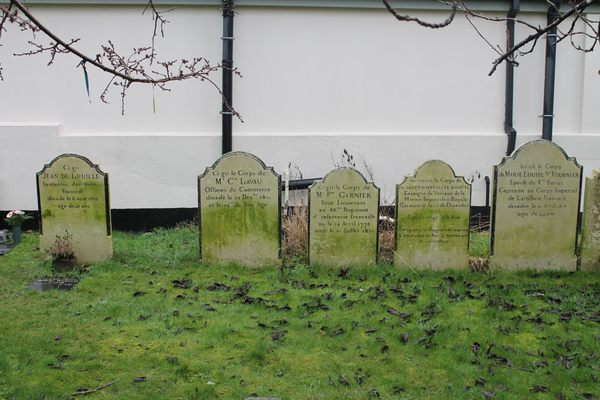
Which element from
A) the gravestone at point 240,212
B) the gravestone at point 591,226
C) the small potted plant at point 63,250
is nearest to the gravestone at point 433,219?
the gravestone at point 591,226

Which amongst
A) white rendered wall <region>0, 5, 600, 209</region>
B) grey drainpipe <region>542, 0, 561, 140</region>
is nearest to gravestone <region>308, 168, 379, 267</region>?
white rendered wall <region>0, 5, 600, 209</region>

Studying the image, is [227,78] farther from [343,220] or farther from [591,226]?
[591,226]

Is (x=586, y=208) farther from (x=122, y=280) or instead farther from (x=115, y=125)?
(x=115, y=125)

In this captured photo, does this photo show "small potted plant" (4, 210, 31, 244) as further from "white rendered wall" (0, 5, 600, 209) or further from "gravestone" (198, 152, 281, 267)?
"gravestone" (198, 152, 281, 267)

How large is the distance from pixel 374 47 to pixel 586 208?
4623 millimetres

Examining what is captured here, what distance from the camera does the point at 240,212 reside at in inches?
334

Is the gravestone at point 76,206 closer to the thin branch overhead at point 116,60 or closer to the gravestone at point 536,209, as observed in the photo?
the thin branch overhead at point 116,60

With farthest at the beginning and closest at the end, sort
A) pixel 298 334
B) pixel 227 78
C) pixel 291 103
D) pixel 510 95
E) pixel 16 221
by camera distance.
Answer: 1. pixel 510 95
2. pixel 291 103
3. pixel 227 78
4. pixel 16 221
5. pixel 298 334

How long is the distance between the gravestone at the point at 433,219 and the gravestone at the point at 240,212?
5.69 ft

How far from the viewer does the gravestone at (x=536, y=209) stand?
27.4ft

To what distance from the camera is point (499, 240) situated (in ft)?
27.8

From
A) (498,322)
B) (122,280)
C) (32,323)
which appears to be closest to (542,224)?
(498,322)

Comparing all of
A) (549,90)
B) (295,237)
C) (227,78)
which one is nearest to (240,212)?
(295,237)

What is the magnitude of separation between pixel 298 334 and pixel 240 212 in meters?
2.81
